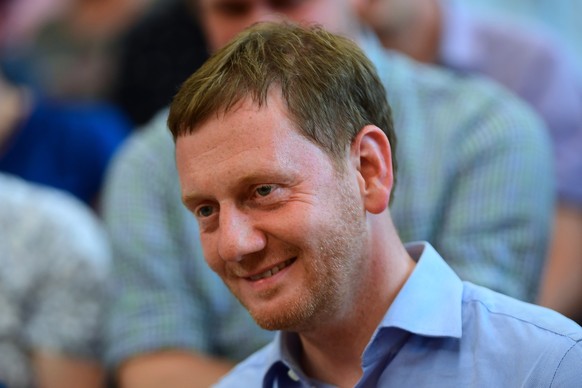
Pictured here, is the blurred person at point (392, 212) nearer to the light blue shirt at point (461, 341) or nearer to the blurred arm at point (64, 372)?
the blurred arm at point (64, 372)

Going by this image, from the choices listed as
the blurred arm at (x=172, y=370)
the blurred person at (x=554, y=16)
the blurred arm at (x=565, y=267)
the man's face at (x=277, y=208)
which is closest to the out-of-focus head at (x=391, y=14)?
the blurred person at (x=554, y=16)

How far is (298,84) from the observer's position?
1.26m

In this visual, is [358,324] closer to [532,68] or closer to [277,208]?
[277,208]

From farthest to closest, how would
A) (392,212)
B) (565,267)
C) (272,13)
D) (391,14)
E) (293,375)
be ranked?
(391,14)
(565,267)
(272,13)
(392,212)
(293,375)

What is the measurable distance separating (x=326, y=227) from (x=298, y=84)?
172mm

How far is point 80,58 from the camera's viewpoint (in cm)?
334

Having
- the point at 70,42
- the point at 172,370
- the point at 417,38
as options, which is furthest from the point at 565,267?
the point at 70,42

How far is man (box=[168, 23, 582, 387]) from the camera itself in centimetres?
124

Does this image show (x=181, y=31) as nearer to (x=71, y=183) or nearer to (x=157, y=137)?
(x=71, y=183)

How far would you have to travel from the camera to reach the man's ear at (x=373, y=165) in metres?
1.29

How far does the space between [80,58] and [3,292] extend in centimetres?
132

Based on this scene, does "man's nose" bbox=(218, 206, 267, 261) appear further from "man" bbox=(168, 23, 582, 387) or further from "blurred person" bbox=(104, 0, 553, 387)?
"blurred person" bbox=(104, 0, 553, 387)

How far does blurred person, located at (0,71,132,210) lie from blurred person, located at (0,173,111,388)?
51cm

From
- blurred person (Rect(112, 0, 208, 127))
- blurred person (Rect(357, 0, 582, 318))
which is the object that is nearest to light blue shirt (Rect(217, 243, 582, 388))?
blurred person (Rect(357, 0, 582, 318))
